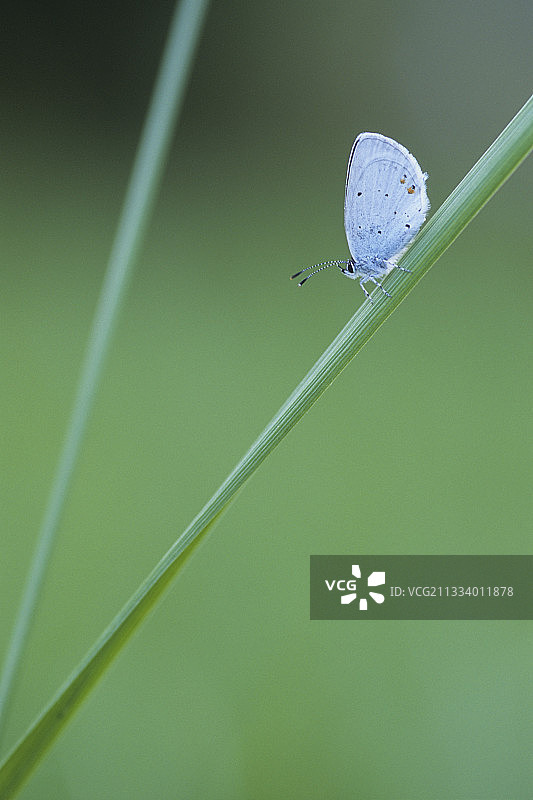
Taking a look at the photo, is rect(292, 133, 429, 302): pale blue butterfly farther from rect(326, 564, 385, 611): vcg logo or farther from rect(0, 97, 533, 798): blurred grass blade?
rect(326, 564, 385, 611): vcg logo

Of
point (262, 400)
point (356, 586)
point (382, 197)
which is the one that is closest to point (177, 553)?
point (382, 197)

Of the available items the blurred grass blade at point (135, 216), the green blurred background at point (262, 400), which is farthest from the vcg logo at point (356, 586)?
the blurred grass blade at point (135, 216)

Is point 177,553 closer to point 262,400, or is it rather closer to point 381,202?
point 381,202

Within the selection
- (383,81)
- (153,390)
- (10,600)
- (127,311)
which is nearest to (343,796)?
(10,600)

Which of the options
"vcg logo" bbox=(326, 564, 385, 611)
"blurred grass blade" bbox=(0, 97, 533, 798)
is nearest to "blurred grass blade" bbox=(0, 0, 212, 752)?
"blurred grass blade" bbox=(0, 97, 533, 798)

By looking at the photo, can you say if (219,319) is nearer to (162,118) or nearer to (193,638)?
(193,638)

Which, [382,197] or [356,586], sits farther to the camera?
[356,586]
